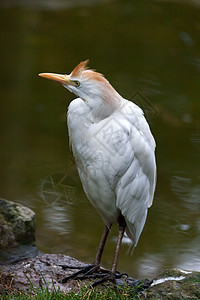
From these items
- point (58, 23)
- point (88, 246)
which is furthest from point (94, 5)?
point (88, 246)

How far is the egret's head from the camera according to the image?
431cm

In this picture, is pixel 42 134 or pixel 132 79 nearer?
pixel 42 134

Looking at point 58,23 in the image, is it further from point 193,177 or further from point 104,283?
point 104,283

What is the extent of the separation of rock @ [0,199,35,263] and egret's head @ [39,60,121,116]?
1296 millimetres

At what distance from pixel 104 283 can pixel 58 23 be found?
9554 mm

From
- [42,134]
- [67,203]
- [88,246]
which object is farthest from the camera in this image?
[42,134]

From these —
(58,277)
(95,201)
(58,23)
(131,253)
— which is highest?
(58,23)

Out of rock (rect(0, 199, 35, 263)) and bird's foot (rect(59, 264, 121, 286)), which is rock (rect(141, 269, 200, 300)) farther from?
rock (rect(0, 199, 35, 263))

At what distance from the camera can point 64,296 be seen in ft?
13.0

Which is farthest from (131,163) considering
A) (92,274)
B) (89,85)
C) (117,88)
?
(117,88)

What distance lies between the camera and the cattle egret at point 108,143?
432 centimetres

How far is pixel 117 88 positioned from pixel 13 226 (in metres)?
5.22

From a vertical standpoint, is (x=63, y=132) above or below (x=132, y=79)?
below

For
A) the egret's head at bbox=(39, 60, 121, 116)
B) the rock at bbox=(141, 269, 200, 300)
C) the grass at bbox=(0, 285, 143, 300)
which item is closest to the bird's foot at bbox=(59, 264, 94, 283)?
the grass at bbox=(0, 285, 143, 300)
